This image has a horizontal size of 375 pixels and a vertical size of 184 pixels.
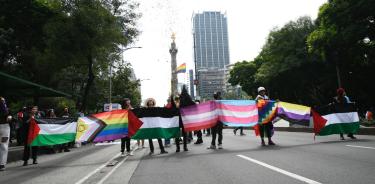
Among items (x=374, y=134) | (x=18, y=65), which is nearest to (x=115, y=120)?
(x=374, y=134)

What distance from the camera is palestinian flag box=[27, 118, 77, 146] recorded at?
12.0 m

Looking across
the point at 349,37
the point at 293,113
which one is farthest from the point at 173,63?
the point at 293,113

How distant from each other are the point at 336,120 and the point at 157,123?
6.29 metres

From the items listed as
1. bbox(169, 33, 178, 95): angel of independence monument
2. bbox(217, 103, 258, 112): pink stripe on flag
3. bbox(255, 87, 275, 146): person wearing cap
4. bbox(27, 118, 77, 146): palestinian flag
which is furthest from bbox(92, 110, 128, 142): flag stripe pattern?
bbox(169, 33, 178, 95): angel of independence monument

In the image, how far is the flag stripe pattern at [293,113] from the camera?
45.7 ft

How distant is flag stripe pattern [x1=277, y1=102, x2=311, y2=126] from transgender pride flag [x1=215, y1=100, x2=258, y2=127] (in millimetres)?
936

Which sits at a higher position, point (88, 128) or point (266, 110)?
point (266, 110)

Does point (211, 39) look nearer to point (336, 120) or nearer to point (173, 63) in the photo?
point (173, 63)

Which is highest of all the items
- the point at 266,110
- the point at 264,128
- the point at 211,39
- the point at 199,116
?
the point at 211,39

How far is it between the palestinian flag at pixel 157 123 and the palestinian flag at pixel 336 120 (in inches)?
193

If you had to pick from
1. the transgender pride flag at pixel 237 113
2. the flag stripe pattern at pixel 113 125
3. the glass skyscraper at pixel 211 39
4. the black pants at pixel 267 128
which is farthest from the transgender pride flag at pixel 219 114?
the glass skyscraper at pixel 211 39

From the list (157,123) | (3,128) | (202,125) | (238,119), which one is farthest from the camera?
(238,119)

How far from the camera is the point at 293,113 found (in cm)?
1418

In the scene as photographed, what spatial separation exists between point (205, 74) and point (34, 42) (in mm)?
93011
